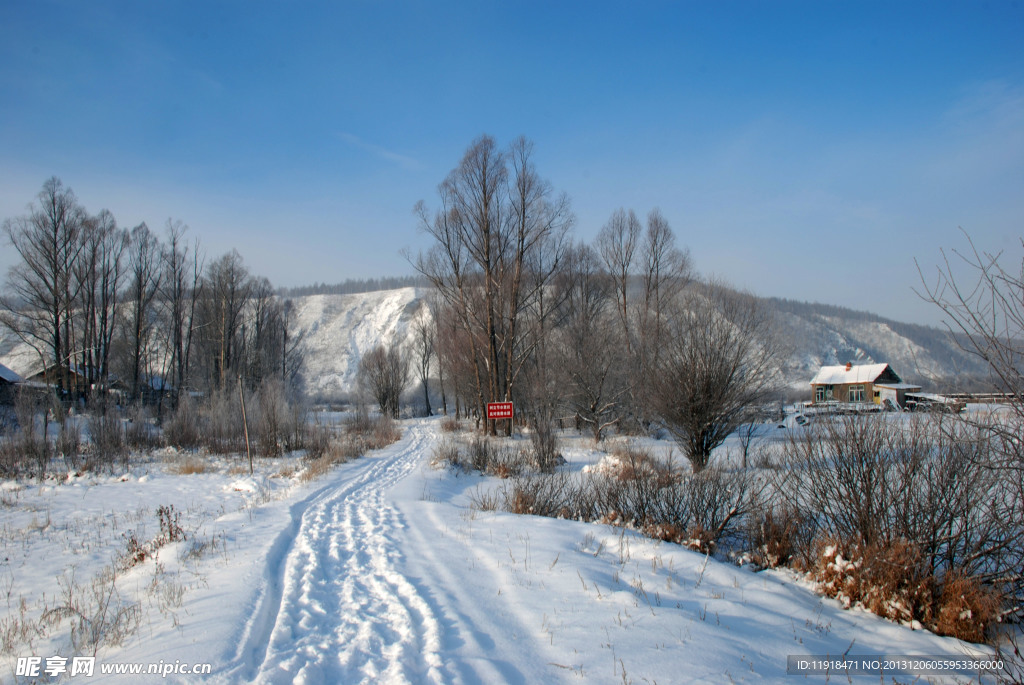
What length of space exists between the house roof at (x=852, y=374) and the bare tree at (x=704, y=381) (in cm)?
4287

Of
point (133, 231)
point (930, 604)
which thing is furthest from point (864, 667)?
point (133, 231)

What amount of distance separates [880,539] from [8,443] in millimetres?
20898

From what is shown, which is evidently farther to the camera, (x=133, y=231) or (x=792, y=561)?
(x=133, y=231)

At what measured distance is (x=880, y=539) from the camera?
580 centimetres

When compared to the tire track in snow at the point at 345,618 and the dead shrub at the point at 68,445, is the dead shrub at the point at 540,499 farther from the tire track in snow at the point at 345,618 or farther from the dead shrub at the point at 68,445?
the dead shrub at the point at 68,445

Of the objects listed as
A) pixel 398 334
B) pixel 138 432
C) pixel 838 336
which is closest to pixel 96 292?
pixel 138 432

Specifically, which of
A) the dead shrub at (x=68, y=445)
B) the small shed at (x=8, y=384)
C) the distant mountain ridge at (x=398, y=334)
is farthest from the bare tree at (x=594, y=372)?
the distant mountain ridge at (x=398, y=334)

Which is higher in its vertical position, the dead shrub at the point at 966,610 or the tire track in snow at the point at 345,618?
the tire track in snow at the point at 345,618

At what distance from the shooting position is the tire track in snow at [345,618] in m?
3.44

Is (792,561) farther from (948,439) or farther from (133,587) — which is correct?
(133,587)

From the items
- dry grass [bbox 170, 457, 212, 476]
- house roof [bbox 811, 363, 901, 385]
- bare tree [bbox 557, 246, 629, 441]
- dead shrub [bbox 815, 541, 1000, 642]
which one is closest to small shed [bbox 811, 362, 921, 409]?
house roof [bbox 811, 363, 901, 385]

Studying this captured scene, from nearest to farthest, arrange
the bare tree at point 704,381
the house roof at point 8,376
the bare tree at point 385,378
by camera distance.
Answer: the bare tree at point 704,381 → the house roof at point 8,376 → the bare tree at point 385,378

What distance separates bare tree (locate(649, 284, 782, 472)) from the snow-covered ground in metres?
6.19

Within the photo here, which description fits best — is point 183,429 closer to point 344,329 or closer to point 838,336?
point 344,329
